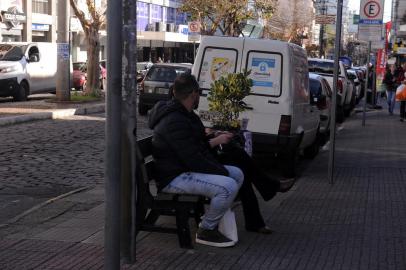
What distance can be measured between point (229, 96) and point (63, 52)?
14510 mm

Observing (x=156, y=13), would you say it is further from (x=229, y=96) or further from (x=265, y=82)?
(x=229, y=96)

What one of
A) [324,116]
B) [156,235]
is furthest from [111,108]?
[324,116]

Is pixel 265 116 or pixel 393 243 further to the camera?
pixel 265 116

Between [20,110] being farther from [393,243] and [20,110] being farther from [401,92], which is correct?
[393,243]

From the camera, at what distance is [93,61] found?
24.2 metres

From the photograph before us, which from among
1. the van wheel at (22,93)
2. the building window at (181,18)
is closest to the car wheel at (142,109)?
the van wheel at (22,93)

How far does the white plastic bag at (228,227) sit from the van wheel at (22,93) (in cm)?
1800

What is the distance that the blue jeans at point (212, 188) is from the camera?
231 inches

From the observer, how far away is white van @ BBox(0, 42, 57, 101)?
22328 mm

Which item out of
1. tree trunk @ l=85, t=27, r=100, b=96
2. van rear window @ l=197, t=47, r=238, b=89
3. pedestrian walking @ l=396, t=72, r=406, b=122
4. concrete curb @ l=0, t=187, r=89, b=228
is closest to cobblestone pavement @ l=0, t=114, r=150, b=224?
concrete curb @ l=0, t=187, r=89, b=228

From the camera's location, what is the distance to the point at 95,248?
596 centimetres

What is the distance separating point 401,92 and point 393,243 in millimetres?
14897

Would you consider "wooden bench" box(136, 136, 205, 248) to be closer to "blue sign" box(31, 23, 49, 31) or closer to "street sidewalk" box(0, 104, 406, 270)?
"street sidewalk" box(0, 104, 406, 270)

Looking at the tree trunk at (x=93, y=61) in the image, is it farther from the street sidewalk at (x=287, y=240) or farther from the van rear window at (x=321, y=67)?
the street sidewalk at (x=287, y=240)
